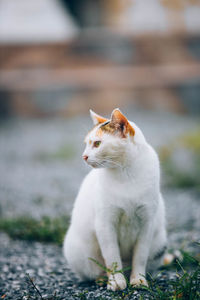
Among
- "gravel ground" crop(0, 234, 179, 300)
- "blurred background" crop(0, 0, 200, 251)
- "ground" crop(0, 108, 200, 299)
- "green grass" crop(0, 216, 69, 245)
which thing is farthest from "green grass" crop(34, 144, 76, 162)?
"gravel ground" crop(0, 234, 179, 300)

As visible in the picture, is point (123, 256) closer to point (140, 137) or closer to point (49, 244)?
point (140, 137)

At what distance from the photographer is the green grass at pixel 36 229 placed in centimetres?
322

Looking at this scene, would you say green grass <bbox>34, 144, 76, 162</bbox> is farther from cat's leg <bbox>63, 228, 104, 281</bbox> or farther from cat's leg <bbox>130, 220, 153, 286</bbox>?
cat's leg <bbox>130, 220, 153, 286</bbox>

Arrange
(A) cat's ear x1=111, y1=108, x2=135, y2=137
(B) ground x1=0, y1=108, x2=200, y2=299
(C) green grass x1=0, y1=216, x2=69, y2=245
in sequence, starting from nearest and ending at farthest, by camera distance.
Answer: (A) cat's ear x1=111, y1=108, x2=135, y2=137
(B) ground x1=0, y1=108, x2=200, y2=299
(C) green grass x1=0, y1=216, x2=69, y2=245

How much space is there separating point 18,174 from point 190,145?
3055 millimetres

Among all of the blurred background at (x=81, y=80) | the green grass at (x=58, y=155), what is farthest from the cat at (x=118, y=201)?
the blurred background at (x=81, y=80)

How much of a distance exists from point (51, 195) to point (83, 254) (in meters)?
2.31

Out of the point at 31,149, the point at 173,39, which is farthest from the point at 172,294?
the point at 173,39

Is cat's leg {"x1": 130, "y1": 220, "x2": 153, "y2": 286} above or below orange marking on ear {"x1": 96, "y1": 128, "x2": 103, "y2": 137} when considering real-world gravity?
below

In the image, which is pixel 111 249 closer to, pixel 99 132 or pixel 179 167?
pixel 99 132

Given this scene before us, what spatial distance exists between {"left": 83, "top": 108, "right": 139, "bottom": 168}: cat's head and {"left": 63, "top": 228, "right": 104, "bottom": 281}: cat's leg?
55cm

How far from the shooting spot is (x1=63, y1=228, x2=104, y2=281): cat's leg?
230cm

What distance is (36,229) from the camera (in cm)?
326

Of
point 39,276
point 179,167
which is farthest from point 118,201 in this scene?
point 179,167
